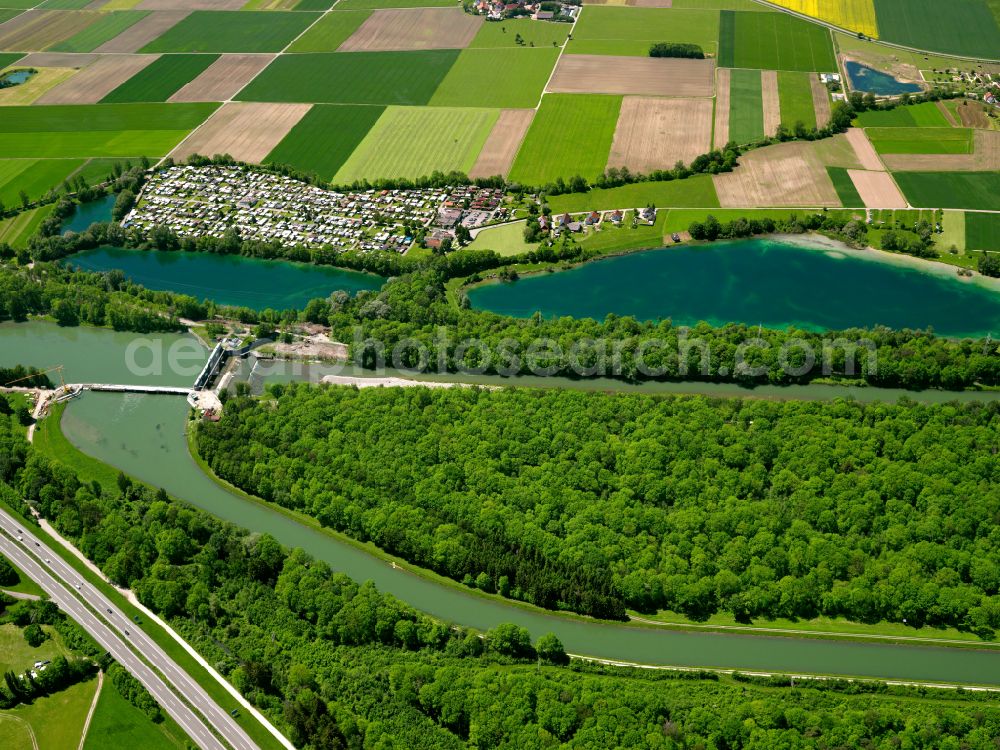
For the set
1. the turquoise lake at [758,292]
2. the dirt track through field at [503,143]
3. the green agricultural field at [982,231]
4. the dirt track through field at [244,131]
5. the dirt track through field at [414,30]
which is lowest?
the turquoise lake at [758,292]

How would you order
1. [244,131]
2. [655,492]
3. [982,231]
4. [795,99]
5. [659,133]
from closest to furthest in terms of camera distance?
[655,492] < [982,231] < [659,133] < [795,99] < [244,131]

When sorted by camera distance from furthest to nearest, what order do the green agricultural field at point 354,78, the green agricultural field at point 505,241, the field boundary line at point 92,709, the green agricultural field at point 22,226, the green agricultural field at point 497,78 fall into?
the green agricultural field at point 354,78
the green agricultural field at point 497,78
the green agricultural field at point 22,226
the green agricultural field at point 505,241
the field boundary line at point 92,709

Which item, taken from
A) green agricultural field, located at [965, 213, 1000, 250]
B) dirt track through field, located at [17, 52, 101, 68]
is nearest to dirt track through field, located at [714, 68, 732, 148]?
green agricultural field, located at [965, 213, 1000, 250]

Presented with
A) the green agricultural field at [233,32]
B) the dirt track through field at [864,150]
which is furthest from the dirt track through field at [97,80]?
the dirt track through field at [864,150]

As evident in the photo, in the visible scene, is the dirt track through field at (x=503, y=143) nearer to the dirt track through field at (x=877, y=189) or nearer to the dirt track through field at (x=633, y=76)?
the dirt track through field at (x=633, y=76)

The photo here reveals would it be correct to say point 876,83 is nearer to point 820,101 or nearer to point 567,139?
point 820,101

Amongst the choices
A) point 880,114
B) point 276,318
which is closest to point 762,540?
point 276,318

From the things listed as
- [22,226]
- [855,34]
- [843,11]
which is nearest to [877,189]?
[855,34]
